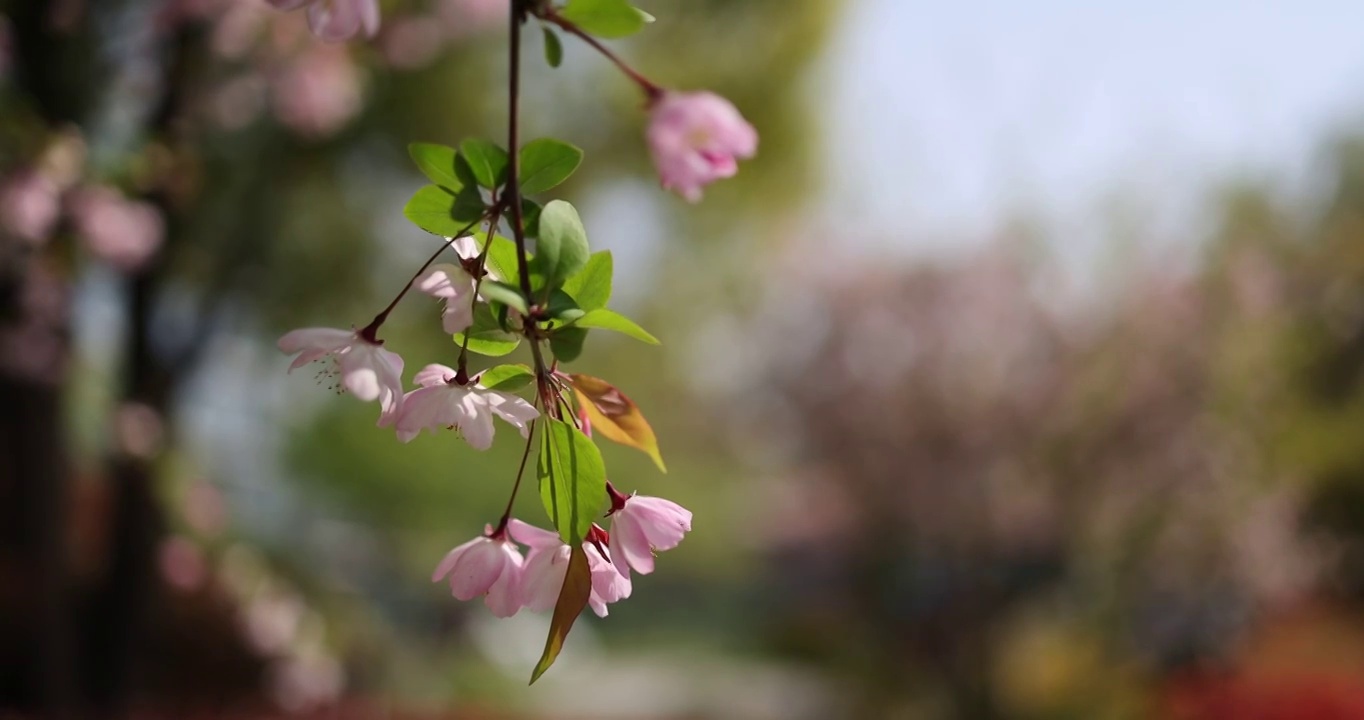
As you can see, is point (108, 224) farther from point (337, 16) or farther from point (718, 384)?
point (718, 384)

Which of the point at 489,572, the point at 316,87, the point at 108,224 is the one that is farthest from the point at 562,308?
the point at 316,87

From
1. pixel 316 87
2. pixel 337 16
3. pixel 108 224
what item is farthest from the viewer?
pixel 316 87

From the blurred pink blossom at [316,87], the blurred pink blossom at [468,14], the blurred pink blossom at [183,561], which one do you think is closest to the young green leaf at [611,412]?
the blurred pink blossom at [316,87]

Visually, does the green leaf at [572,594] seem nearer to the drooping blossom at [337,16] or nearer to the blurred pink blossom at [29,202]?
the drooping blossom at [337,16]

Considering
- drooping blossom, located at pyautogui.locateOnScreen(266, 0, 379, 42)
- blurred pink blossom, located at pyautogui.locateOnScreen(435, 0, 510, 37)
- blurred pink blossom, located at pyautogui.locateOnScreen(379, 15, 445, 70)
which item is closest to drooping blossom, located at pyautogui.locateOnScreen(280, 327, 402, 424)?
drooping blossom, located at pyautogui.locateOnScreen(266, 0, 379, 42)

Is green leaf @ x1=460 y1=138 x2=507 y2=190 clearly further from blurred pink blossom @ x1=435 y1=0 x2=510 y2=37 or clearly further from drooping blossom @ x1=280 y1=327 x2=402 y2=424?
blurred pink blossom @ x1=435 y1=0 x2=510 y2=37

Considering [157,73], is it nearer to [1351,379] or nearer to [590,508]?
[590,508]

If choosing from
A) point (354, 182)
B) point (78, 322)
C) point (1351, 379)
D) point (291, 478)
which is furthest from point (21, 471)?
point (291, 478)
